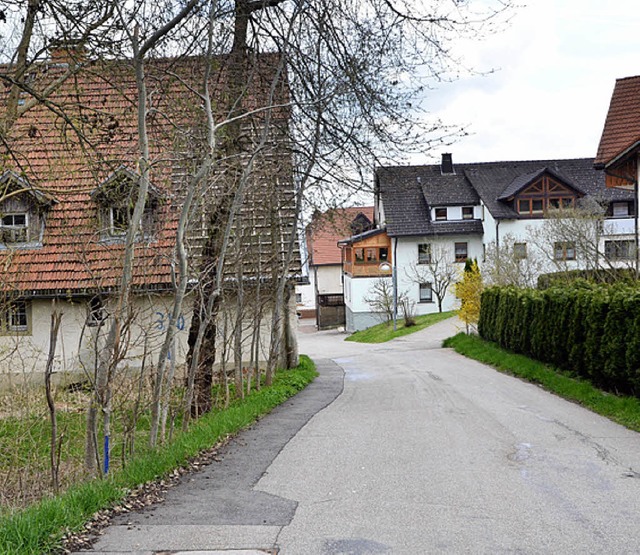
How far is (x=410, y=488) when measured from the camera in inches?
309

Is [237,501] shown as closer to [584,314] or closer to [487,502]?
[487,502]

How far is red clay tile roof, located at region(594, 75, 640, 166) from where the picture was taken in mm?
24984

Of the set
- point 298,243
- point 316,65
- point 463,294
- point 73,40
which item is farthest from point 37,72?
point 463,294

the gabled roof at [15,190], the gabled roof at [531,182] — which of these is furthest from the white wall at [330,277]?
the gabled roof at [15,190]

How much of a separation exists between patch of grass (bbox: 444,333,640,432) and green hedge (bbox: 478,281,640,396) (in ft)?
0.84

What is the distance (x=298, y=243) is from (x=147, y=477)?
43.4 feet

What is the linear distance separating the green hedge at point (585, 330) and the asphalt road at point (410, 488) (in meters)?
1.19

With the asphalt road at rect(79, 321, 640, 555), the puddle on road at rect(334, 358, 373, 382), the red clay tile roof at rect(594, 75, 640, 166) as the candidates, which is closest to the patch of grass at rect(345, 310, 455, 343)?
the puddle on road at rect(334, 358, 373, 382)

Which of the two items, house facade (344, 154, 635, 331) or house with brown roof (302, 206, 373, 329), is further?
house with brown roof (302, 206, 373, 329)

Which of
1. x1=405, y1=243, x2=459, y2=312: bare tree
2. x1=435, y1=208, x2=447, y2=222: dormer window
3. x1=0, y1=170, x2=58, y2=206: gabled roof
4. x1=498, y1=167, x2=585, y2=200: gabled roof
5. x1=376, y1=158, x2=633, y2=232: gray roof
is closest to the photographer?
x1=0, y1=170, x2=58, y2=206: gabled roof

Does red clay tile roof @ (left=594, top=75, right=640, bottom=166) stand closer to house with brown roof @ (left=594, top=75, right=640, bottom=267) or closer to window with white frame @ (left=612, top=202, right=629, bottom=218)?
house with brown roof @ (left=594, top=75, right=640, bottom=267)

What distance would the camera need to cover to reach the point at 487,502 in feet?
23.9

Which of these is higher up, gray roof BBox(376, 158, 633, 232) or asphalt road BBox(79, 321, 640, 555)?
gray roof BBox(376, 158, 633, 232)

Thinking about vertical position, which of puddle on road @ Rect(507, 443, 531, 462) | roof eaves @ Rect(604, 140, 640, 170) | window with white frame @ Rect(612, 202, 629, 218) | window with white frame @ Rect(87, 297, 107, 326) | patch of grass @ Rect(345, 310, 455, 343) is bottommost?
patch of grass @ Rect(345, 310, 455, 343)
